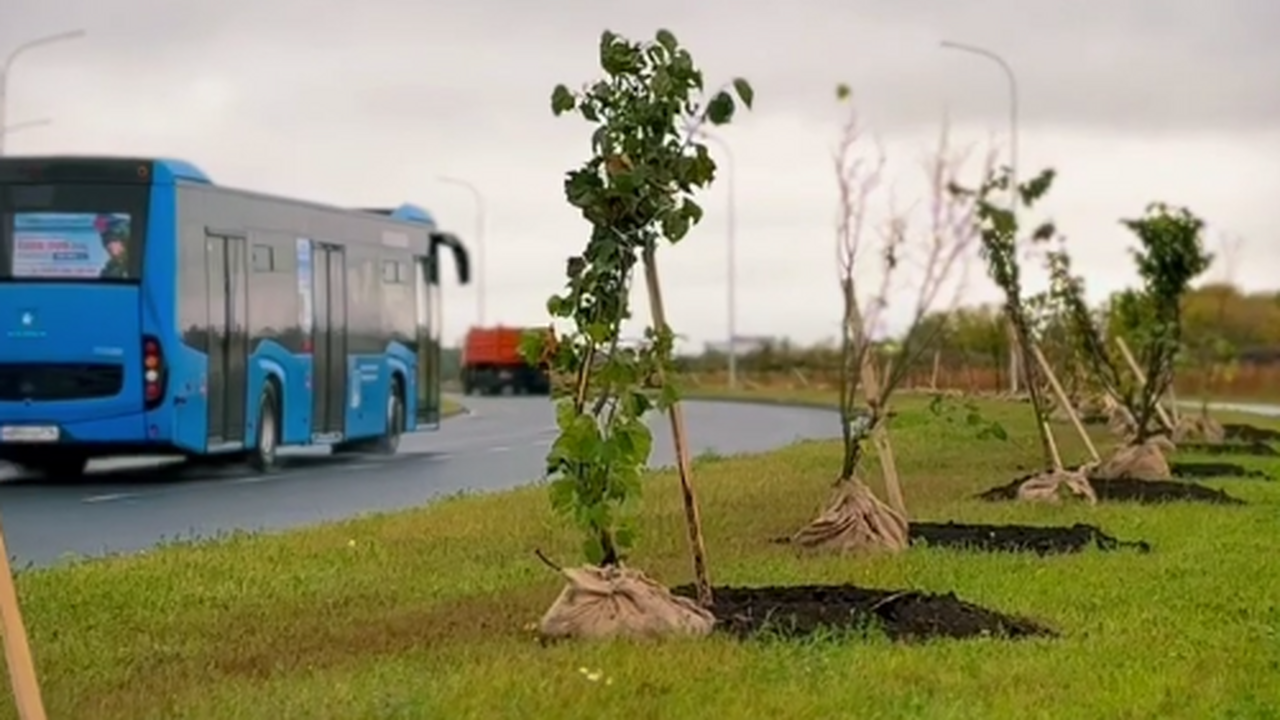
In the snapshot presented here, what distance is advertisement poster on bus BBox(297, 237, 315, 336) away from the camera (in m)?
29.8

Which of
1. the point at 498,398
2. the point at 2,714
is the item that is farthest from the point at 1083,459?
the point at 498,398

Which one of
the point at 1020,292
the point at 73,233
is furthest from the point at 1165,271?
the point at 73,233

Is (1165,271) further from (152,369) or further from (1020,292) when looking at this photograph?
(152,369)

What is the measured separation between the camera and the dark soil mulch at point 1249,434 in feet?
114

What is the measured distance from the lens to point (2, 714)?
29.2 feet

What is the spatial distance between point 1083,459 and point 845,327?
1165 cm

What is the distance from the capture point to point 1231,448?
31.4 metres

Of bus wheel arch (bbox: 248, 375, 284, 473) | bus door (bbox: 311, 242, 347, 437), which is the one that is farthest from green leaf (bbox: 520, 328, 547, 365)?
bus door (bbox: 311, 242, 347, 437)

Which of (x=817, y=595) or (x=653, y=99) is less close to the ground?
(x=653, y=99)

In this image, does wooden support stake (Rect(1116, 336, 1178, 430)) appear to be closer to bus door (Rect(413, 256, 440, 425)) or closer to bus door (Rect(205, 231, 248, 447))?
bus door (Rect(413, 256, 440, 425))

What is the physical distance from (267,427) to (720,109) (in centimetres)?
1850

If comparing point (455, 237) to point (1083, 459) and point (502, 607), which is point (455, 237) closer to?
point (1083, 459)

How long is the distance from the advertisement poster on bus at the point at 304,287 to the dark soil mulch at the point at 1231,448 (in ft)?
35.5

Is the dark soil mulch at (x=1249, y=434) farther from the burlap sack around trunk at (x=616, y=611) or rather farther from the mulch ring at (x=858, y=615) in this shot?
the burlap sack around trunk at (x=616, y=611)
